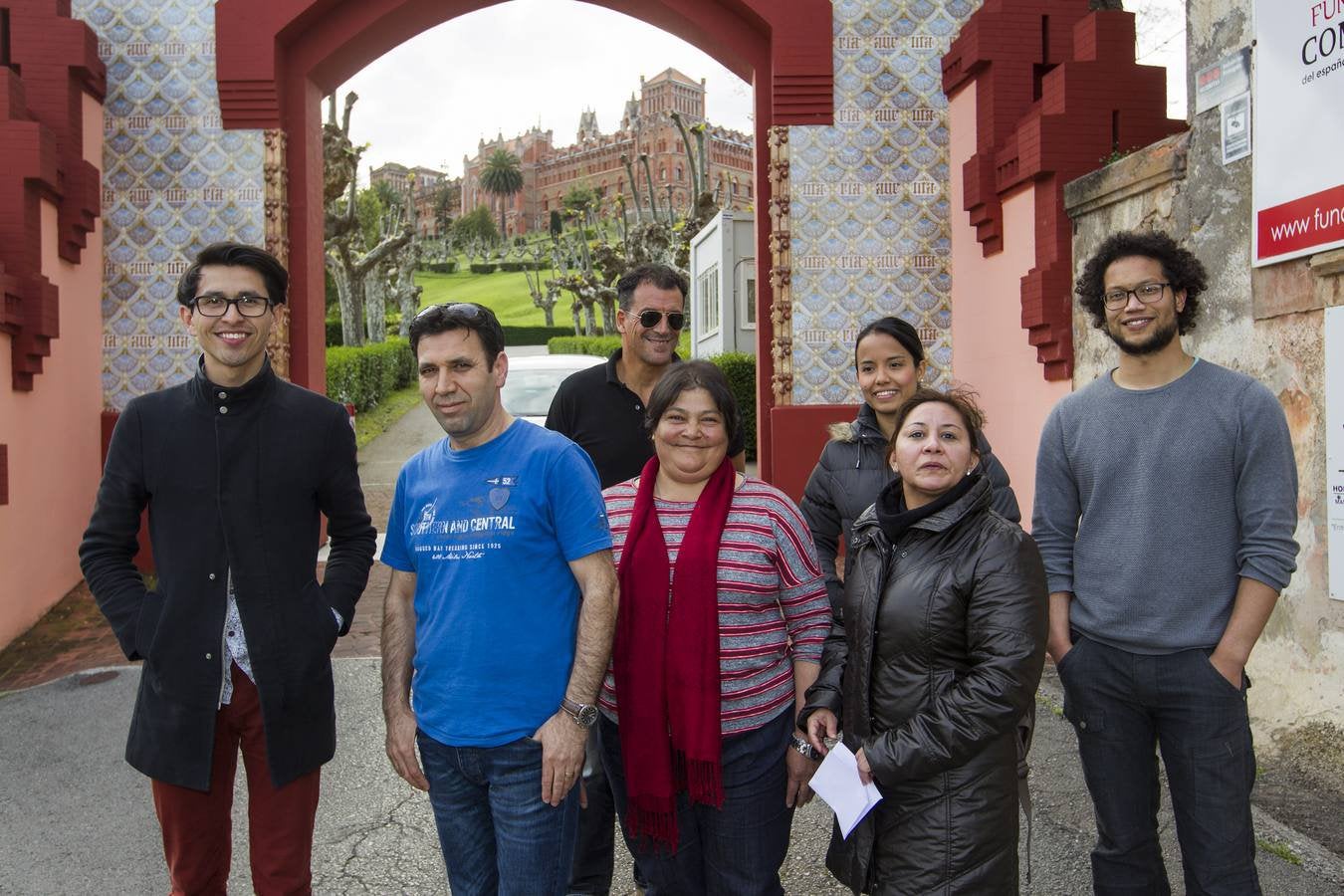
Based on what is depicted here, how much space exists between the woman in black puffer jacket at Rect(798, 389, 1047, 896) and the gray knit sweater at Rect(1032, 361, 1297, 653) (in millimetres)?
464

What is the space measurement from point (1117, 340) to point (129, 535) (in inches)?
105

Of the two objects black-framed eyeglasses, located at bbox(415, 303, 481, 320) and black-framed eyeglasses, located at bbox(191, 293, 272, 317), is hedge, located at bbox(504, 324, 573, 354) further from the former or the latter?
black-framed eyeglasses, located at bbox(415, 303, 481, 320)

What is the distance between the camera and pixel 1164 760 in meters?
2.80

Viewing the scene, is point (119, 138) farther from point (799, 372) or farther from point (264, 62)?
point (799, 372)

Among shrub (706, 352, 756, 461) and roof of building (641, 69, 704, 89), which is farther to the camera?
roof of building (641, 69, 704, 89)

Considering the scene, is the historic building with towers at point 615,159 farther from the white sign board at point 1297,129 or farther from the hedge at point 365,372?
the white sign board at point 1297,129

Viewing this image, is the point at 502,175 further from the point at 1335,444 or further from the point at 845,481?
the point at 845,481

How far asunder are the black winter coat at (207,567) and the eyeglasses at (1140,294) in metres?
2.18

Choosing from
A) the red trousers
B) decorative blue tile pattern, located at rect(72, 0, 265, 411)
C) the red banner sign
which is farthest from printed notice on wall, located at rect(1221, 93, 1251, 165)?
decorative blue tile pattern, located at rect(72, 0, 265, 411)

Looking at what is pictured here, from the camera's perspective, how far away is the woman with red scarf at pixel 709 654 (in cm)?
268

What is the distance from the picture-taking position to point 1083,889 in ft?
12.1

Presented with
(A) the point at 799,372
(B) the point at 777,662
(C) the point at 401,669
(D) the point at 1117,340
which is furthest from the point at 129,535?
(A) the point at 799,372

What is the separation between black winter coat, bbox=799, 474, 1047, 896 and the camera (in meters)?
2.45

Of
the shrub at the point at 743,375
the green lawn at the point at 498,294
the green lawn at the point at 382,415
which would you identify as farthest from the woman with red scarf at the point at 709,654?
the green lawn at the point at 498,294
